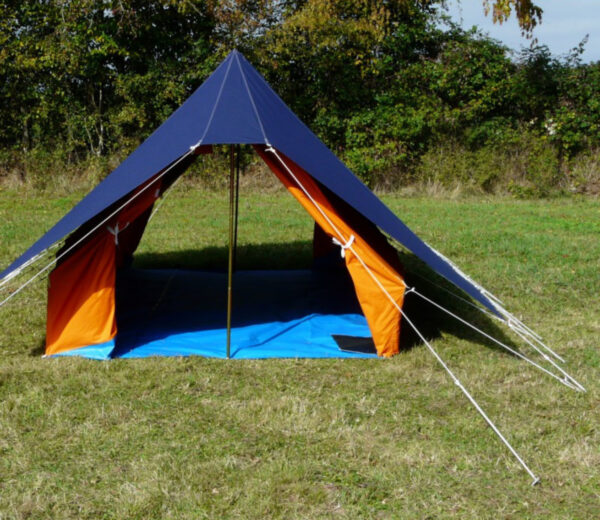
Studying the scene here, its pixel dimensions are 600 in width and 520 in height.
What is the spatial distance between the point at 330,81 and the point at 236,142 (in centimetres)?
852

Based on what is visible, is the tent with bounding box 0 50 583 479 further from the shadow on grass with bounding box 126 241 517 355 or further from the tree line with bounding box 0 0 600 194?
the tree line with bounding box 0 0 600 194

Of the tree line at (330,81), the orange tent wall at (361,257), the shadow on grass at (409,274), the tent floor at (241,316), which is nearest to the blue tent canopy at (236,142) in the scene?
the orange tent wall at (361,257)

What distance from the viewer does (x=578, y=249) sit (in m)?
7.34

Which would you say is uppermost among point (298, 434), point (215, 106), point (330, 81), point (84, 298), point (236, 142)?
point (330, 81)

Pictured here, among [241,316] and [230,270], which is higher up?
[230,270]

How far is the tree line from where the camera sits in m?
11.0

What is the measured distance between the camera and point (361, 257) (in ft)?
13.5

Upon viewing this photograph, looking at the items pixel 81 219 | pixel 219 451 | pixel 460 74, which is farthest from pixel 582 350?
pixel 460 74

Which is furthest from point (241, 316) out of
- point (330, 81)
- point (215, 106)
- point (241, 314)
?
point (330, 81)

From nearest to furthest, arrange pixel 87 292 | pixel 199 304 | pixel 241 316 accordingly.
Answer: pixel 87 292
pixel 241 316
pixel 199 304

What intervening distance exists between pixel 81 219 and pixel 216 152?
25.0 ft

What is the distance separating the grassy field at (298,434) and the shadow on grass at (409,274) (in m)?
0.07

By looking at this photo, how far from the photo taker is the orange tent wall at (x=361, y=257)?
411 centimetres

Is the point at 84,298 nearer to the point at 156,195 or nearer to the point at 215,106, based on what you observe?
the point at 156,195
